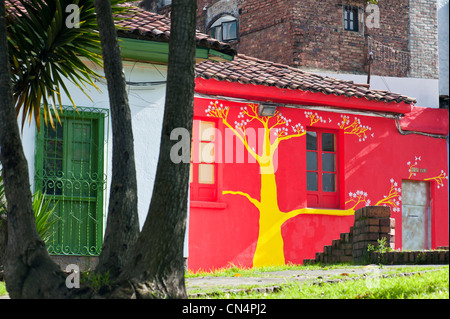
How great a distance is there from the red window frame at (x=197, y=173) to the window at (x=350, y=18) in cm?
1111

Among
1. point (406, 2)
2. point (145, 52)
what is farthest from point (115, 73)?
point (406, 2)

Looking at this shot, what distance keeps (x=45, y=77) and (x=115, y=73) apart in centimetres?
180

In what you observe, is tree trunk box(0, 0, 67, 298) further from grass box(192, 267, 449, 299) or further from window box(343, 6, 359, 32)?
window box(343, 6, 359, 32)

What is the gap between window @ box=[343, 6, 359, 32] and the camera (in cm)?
2335

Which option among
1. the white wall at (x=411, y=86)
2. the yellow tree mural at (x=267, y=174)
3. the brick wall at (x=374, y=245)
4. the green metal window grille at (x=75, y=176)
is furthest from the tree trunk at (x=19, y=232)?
the white wall at (x=411, y=86)

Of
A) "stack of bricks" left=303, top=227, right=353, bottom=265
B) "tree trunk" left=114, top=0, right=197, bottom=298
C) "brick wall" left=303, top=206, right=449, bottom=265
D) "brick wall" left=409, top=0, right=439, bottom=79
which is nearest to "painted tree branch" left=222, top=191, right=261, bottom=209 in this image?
"stack of bricks" left=303, top=227, right=353, bottom=265

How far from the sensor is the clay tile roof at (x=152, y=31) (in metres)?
10.8

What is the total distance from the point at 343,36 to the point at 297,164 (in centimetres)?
1000

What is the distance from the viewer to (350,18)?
2345 centimetres

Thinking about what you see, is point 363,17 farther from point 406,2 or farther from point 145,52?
point 145,52

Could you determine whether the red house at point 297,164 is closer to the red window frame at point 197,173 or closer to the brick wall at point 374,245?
the red window frame at point 197,173

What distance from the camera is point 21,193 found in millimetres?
6211

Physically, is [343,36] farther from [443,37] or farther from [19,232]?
[19,232]

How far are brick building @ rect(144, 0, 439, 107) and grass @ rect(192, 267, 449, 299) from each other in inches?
556
